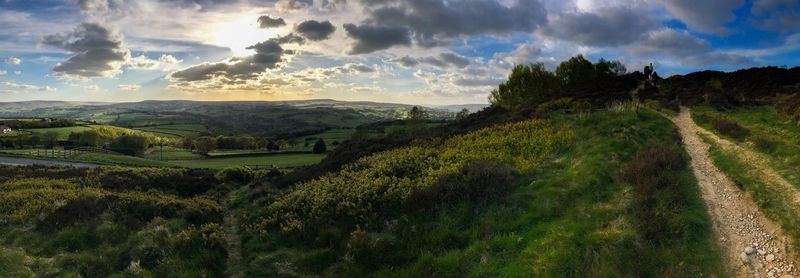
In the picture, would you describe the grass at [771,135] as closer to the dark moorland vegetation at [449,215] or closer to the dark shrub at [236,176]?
the dark moorland vegetation at [449,215]

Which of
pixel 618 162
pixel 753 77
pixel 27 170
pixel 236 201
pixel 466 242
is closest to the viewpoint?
pixel 466 242

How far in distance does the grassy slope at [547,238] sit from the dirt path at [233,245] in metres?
0.49

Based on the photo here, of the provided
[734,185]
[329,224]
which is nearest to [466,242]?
[329,224]

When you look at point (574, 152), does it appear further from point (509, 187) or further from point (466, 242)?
point (466, 242)

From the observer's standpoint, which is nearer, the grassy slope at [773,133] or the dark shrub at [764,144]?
the grassy slope at [773,133]

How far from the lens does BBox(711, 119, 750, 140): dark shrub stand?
20.9 m

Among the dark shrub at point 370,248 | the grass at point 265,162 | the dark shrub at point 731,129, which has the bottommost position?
the grass at point 265,162

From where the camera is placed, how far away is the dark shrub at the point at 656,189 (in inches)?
436

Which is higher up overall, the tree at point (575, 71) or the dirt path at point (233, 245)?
the tree at point (575, 71)

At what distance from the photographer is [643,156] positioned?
55.3 feet

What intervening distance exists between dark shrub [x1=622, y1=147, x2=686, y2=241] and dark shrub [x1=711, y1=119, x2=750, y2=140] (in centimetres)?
606

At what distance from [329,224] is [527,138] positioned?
44.1 feet

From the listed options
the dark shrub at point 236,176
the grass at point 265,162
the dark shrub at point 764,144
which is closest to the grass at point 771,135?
the dark shrub at point 764,144

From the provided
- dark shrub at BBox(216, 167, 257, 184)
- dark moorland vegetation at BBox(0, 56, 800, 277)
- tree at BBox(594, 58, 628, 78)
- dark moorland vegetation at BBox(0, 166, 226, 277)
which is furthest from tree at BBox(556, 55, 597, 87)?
dark moorland vegetation at BBox(0, 166, 226, 277)
